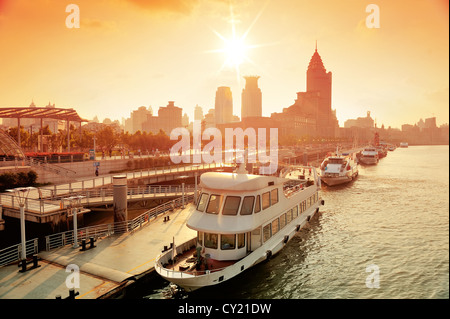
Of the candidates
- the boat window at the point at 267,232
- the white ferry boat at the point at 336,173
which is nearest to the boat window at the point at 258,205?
the boat window at the point at 267,232

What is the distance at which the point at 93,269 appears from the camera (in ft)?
59.0

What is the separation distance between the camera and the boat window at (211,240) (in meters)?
18.4

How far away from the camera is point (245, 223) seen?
18234mm

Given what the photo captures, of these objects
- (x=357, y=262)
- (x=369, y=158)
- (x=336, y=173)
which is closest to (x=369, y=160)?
(x=369, y=158)

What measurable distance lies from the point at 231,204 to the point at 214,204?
1091 millimetres

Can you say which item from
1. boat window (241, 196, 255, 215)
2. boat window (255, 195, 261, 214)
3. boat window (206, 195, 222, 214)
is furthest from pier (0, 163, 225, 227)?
boat window (255, 195, 261, 214)

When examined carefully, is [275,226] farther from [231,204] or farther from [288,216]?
[231,204]

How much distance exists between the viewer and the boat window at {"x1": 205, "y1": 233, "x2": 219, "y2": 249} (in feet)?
60.5

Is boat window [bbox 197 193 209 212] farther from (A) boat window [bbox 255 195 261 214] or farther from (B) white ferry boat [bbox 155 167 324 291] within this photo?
(A) boat window [bbox 255 195 261 214]
